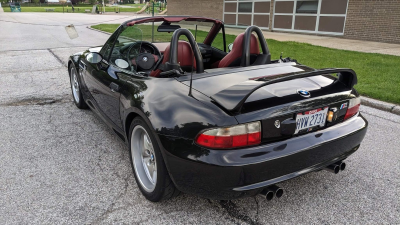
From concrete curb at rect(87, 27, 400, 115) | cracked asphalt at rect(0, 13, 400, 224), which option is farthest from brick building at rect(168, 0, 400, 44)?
cracked asphalt at rect(0, 13, 400, 224)

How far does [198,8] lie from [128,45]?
20.2m

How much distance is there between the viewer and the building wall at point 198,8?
67.8 ft

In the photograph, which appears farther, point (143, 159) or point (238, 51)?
point (238, 51)

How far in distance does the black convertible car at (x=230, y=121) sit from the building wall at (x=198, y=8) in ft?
59.7

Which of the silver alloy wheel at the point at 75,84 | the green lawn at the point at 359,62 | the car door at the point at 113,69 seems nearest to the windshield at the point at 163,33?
the green lawn at the point at 359,62

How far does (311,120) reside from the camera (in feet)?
7.68

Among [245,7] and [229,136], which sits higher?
[245,7]

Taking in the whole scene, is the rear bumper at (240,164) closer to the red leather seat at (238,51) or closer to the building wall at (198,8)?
the red leather seat at (238,51)

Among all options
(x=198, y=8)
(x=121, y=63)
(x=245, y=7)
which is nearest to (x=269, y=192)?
(x=121, y=63)

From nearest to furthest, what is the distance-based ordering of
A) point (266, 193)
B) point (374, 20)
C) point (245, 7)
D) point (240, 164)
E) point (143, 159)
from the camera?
point (240, 164) → point (266, 193) → point (143, 159) → point (374, 20) → point (245, 7)

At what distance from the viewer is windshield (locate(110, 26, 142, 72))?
11.5 feet

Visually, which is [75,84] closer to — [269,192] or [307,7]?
[269,192]

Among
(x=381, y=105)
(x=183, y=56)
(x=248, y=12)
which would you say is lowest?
(x=381, y=105)

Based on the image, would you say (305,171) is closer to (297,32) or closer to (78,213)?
(78,213)
